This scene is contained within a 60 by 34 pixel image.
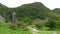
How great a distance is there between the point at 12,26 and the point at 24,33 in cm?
216

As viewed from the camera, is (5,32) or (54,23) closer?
(5,32)

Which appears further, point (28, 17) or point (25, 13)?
point (25, 13)

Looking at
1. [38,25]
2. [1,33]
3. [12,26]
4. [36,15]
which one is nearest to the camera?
[1,33]

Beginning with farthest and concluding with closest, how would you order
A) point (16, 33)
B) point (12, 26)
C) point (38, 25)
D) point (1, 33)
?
1. point (38, 25)
2. point (12, 26)
3. point (16, 33)
4. point (1, 33)

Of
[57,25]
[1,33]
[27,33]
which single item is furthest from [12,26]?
[57,25]

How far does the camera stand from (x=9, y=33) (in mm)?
13469

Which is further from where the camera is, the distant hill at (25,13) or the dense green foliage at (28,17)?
the distant hill at (25,13)

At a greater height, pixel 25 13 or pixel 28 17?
pixel 25 13

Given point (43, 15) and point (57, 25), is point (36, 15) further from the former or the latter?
point (57, 25)

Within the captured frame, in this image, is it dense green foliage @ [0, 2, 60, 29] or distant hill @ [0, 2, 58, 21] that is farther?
distant hill @ [0, 2, 58, 21]

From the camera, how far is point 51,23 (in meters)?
28.8

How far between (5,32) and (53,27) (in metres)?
16.3

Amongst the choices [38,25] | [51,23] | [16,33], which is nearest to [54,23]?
[51,23]

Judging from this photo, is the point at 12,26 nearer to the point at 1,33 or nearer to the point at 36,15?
the point at 1,33
